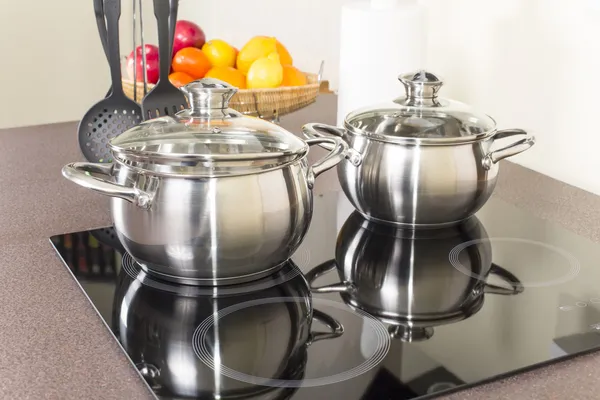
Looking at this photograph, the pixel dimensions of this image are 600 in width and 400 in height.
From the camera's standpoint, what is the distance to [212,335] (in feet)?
2.04

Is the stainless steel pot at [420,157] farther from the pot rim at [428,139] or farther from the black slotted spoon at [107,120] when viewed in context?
the black slotted spoon at [107,120]

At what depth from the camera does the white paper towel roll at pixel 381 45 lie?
1160 mm

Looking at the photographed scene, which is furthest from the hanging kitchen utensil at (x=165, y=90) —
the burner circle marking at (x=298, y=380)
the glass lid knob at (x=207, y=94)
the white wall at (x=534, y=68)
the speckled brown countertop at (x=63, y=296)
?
the white wall at (x=534, y=68)

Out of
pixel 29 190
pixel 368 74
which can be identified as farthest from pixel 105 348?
pixel 368 74

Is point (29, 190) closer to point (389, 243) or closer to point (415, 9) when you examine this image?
point (389, 243)

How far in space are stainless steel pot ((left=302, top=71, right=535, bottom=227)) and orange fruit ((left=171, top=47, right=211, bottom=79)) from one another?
0.50 meters

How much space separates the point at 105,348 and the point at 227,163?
7.7 inches

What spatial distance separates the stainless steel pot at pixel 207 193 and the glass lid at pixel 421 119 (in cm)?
17

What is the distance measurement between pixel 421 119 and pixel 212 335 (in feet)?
1.26

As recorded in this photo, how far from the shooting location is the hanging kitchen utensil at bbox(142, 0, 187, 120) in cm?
98

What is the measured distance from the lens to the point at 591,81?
1.10 meters

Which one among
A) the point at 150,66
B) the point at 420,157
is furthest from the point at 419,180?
the point at 150,66

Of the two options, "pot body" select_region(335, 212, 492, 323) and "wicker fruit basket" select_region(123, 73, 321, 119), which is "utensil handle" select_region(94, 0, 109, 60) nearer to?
"wicker fruit basket" select_region(123, 73, 321, 119)

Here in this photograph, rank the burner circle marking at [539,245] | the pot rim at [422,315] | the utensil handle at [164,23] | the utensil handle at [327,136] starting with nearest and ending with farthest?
the pot rim at [422,315], the burner circle marking at [539,245], the utensil handle at [327,136], the utensil handle at [164,23]
